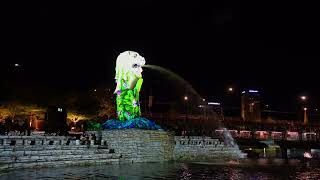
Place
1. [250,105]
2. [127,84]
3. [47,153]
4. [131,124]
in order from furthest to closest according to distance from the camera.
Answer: [250,105], [127,84], [131,124], [47,153]

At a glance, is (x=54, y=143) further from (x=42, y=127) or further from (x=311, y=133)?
(x=311, y=133)

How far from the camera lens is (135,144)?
27.7 metres

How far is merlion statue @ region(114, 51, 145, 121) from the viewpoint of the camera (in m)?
29.5

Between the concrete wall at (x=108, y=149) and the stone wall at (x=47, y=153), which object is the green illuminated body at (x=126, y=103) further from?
the stone wall at (x=47, y=153)

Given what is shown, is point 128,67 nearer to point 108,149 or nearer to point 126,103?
point 126,103

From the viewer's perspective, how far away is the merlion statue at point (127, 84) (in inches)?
1160

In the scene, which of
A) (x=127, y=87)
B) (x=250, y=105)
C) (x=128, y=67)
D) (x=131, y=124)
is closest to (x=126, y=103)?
(x=127, y=87)

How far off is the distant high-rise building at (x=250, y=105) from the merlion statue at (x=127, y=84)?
8902cm

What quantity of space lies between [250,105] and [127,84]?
309ft

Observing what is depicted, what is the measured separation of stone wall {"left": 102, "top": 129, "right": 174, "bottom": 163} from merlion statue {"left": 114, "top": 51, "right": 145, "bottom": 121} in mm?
1837

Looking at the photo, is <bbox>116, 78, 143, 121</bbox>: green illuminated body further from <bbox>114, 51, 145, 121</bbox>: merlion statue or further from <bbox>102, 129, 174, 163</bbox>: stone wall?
<bbox>102, 129, 174, 163</bbox>: stone wall

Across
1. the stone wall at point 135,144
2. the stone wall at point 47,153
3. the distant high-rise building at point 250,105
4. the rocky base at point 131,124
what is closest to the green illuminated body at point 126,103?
the rocky base at point 131,124

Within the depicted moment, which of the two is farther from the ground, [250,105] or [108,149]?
[250,105]

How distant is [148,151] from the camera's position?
28.2 metres
